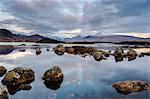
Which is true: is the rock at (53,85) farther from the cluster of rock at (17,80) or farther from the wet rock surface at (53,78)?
the cluster of rock at (17,80)

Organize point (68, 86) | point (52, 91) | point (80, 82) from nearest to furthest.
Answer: point (52, 91) < point (68, 86) < point (80, 82)

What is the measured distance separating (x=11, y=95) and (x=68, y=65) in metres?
10.7

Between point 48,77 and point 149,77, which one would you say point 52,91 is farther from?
point 149,77

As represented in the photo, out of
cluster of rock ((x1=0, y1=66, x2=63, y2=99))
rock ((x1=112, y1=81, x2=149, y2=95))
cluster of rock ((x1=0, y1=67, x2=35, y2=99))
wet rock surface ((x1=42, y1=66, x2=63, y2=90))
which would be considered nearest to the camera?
rock ((x1=112, y1=81, x2=149, y2=95))

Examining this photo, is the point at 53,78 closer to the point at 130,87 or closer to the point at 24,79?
the point at 24,79

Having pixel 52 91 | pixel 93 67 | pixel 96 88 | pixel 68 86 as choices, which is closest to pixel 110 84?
pixel 96 88

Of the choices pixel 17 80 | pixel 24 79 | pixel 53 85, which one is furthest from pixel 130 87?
pixel 17 80

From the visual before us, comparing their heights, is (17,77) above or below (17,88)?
above

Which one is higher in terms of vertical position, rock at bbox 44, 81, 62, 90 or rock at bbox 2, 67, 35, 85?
rock at bbox 2, 67, 35, 85

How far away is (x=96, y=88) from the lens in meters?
15.7

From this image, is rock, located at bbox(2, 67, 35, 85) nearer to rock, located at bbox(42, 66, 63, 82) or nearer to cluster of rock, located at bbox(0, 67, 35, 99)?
cluster of rock, located at bbox(0, 67, 35, 99)

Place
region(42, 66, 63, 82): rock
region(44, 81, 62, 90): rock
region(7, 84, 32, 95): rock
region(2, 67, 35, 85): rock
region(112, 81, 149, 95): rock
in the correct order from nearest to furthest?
region(112, 81, 149, 95): rock < region(7, 84, 32, 95): rock < region(44, 81, 62, 90): rock < region(2, 67, 35, 85): rock < region(42, 66, 63, 82): rock

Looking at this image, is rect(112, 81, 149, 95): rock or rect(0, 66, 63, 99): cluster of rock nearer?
rect(112, 81, 149, 95): rock

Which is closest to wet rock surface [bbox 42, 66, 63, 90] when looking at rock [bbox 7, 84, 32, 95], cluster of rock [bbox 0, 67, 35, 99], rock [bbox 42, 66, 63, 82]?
rock [bbox 42, 66, 63, 82]
